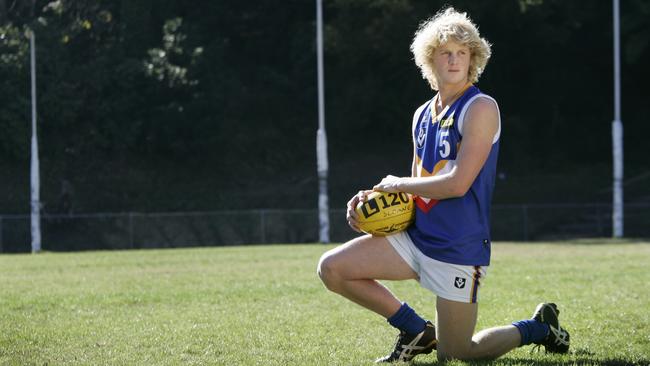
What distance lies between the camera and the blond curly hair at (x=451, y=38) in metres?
6.55

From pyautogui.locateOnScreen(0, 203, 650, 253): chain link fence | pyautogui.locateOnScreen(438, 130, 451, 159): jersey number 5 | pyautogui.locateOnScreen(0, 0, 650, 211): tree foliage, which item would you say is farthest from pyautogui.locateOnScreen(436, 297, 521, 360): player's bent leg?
pyautogui.locateOnScreen(0, 0, 650, 211): tree foliage

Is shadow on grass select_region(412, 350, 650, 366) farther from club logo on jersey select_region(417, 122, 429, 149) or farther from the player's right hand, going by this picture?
club logo on jersey select_region(417, 122, 429, 149)

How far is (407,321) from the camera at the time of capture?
Result: 271 inches

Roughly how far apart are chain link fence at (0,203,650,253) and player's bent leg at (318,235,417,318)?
25.8m

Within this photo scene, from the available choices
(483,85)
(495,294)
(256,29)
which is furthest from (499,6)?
(495,294)

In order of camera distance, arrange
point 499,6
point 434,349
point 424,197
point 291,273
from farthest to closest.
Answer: point 499,6 → point 291,273 → point 434,349 → point 424,197

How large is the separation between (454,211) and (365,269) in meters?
0.67

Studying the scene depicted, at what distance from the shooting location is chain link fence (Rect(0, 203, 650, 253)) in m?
33.1

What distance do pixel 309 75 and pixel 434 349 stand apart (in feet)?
117

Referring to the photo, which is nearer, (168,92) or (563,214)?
(563,214)

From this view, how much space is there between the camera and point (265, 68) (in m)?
43.2

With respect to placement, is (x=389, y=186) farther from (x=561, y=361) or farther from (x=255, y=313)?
(x=255, y=313)

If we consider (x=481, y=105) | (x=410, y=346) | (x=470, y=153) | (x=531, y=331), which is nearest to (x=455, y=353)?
(x=410, y=346)

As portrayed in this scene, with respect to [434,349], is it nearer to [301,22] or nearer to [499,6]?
[499,6]
